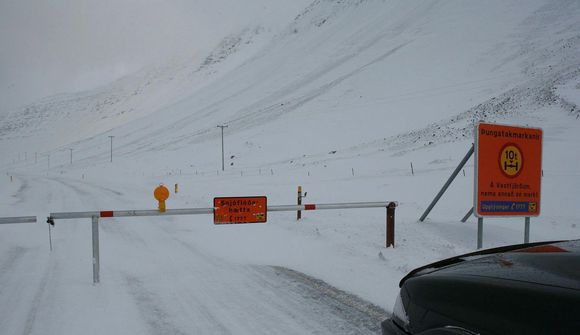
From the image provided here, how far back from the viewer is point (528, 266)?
1.94m

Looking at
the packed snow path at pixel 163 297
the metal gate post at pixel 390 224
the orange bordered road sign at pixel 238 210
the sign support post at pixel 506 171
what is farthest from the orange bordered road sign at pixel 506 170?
the orange bordered road sign at pixel 238 210

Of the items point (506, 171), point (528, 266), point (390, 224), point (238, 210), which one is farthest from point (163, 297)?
point (506, 171)

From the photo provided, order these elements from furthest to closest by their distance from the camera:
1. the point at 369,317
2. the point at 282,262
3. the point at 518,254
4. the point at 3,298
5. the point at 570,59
A: the point at 570,59 → the point at 282,262 → the point at 3,298 → the point at 369,317 → the point at 518,254

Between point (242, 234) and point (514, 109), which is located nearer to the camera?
point (242, 234)

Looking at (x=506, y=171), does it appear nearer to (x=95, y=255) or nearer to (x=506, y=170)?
(x=506, y=170)

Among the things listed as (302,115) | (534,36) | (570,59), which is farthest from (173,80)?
(570,59)

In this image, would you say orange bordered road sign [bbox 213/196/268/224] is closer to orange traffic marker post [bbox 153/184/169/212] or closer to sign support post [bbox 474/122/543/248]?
orange traffic marker post [bbox 153/184/169/212]

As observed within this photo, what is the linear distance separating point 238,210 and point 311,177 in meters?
22.1

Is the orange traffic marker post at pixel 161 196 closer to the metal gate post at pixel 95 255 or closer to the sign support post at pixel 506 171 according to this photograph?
the metal gate post at pixel 95 255

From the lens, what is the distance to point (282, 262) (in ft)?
20.4

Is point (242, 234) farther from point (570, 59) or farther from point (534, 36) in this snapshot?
point (534, 36)

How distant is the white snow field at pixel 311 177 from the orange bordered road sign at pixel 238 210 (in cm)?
73

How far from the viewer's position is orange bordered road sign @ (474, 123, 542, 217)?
554cm

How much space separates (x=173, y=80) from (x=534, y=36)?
118093 mm
